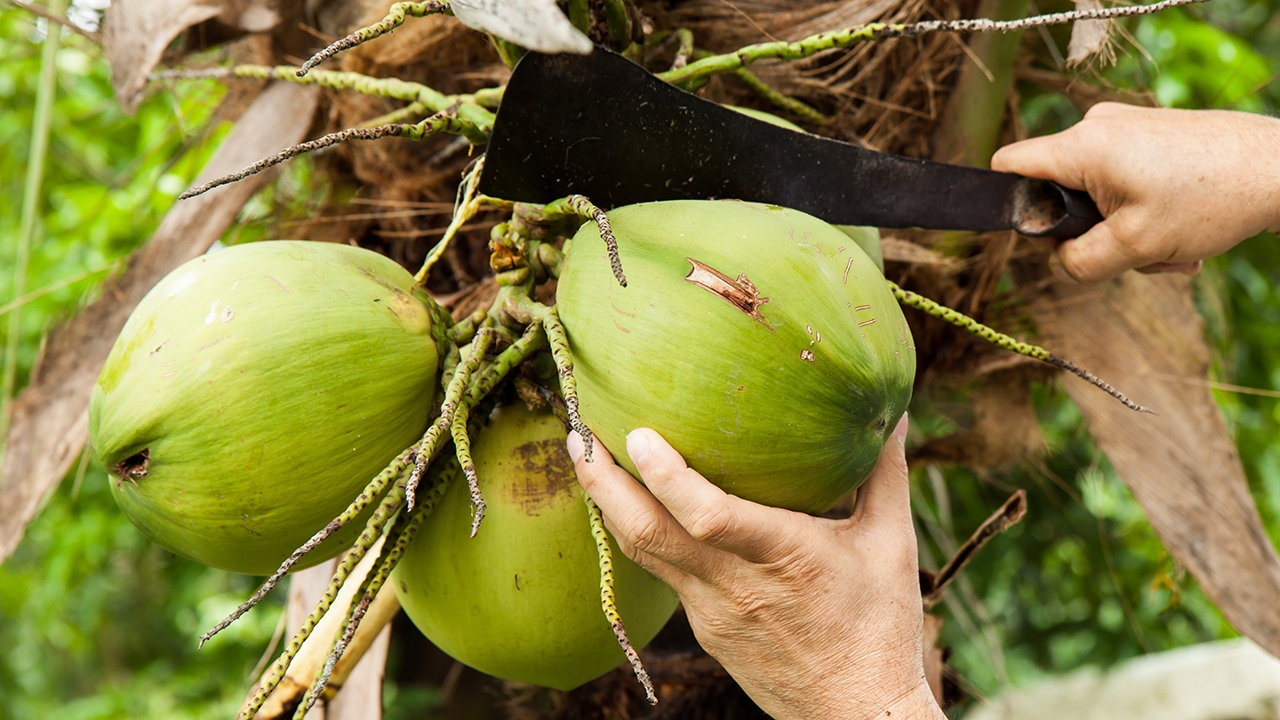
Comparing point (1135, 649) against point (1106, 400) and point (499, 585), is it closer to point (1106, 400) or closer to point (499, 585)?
point (1106, 400)

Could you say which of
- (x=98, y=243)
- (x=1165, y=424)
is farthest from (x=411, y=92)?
(x=98, y=243)

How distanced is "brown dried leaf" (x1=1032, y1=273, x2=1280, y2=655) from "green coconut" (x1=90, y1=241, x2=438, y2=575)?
3.60 feet

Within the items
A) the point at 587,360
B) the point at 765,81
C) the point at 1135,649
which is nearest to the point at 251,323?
the point at 587,360

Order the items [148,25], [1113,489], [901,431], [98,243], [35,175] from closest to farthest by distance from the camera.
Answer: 1. [901,431]
2. [148,25]
3. [35,175]
4. [98,243]
5. [1113,489]

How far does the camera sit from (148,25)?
1473mm

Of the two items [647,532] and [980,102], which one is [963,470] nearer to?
[980,102]

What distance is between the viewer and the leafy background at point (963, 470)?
1982 millimetres

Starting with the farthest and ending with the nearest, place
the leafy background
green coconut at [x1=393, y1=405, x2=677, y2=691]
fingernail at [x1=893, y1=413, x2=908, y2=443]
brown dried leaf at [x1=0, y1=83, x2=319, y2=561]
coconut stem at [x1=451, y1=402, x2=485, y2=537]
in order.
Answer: the leafy background
brown dried leaf at [x1=0, y1=83, x2=319, y2=561]
fingernail at [x1=893, y1=413, x2=908, y2=443]
green coconut at [x1=393, y1=405, x2=677, y2=691]
coconut stem at [x1=451, y1=402, x2=485, y2=537]

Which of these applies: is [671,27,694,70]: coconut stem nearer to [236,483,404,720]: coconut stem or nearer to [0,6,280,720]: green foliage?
[236,483,404,720]: coconut stem

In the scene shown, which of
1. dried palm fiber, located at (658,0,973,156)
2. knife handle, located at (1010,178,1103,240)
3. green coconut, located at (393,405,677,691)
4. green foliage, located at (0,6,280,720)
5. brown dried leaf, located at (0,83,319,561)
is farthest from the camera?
green foliage, located at (0,6,280,720)

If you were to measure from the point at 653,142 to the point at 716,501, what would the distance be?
1.36 ft

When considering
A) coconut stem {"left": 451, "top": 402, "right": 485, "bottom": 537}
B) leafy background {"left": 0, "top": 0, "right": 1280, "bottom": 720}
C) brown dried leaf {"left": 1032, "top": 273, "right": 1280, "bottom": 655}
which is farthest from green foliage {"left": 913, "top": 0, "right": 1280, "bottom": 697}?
coconut stem {"left": 451, "top": 402, "right": 485, "bottom": 537}

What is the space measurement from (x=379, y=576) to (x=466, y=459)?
0.19m

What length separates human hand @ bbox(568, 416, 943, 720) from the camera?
937 millimetres
